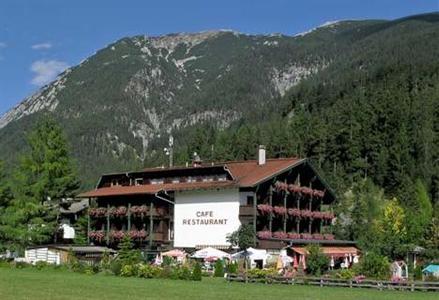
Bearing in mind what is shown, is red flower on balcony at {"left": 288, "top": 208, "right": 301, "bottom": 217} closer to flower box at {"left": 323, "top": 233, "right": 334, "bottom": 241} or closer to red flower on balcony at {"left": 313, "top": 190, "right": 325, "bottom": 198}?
red flower on balcony at {"left": 313, "top": 190, "right": 325, "bottom": 198}

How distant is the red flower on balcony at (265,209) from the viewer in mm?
66812

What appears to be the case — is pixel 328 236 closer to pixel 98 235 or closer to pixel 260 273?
pixel 98 235

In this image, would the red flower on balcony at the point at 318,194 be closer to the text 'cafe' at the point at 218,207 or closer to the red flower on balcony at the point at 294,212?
the text 'cafe' at the point at 218,207

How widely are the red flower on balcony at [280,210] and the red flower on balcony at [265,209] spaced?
0.96 metres

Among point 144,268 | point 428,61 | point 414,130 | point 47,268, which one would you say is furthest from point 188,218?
point 428,61

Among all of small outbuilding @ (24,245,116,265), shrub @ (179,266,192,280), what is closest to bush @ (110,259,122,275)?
shrub @ (179,266,192,280)

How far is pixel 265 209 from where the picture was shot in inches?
2640

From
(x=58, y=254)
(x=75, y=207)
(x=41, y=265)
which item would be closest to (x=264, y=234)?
(x=58, y=254)

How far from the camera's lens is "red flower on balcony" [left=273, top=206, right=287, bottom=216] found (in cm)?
6875

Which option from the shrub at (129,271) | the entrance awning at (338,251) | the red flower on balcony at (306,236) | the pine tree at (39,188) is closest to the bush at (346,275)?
the shrub at (129,271)

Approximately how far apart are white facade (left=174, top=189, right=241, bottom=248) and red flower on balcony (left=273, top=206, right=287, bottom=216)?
3.69 m

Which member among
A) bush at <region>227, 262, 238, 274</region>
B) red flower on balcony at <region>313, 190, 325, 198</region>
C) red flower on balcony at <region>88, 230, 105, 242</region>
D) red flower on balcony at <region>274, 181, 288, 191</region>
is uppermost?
red flower on balcony at <region>274, 181, 288, 191</region>

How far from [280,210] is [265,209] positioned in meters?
2.84

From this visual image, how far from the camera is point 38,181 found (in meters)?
76.7
